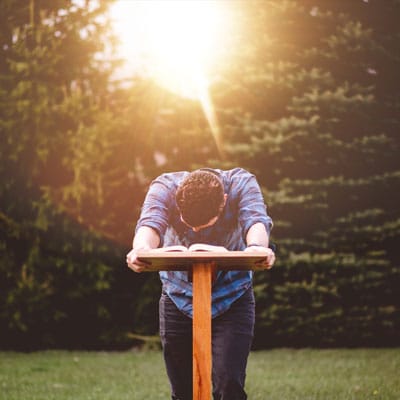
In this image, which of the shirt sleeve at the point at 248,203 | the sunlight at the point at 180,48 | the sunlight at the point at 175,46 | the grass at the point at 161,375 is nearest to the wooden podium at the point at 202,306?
the shirt sleeve at the point at 248,203

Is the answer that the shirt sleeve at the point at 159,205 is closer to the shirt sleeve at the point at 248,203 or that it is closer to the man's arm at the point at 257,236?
the shirt sleeve at the point at 248,203

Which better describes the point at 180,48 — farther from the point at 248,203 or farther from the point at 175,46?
the point at 248,203

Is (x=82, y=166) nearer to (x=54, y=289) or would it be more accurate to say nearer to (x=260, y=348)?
(x=54, y=289)

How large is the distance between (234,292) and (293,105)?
7983mm

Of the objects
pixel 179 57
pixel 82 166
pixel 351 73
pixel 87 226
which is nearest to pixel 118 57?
pixel 179 57

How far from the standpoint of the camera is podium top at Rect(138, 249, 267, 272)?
9.70 ft

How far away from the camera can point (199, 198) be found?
3.43 metres

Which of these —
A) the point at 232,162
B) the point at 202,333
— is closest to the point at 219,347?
the point at 202,333

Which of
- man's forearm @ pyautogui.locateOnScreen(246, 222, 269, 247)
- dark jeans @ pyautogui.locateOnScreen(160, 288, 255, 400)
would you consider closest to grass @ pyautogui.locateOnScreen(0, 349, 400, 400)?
dark jeans @ pyautogui.locateOnScreen(160, 288, 255, 400)

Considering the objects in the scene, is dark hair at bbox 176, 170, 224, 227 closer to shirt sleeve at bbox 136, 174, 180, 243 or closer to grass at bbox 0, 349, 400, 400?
shirt sleeve at bbox 136, 174, 180, 243

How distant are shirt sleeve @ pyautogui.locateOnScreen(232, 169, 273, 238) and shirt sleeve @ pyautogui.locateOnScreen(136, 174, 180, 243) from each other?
0.35m

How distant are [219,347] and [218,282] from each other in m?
0.34

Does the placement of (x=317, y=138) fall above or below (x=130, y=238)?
above

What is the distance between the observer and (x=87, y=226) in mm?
11336
